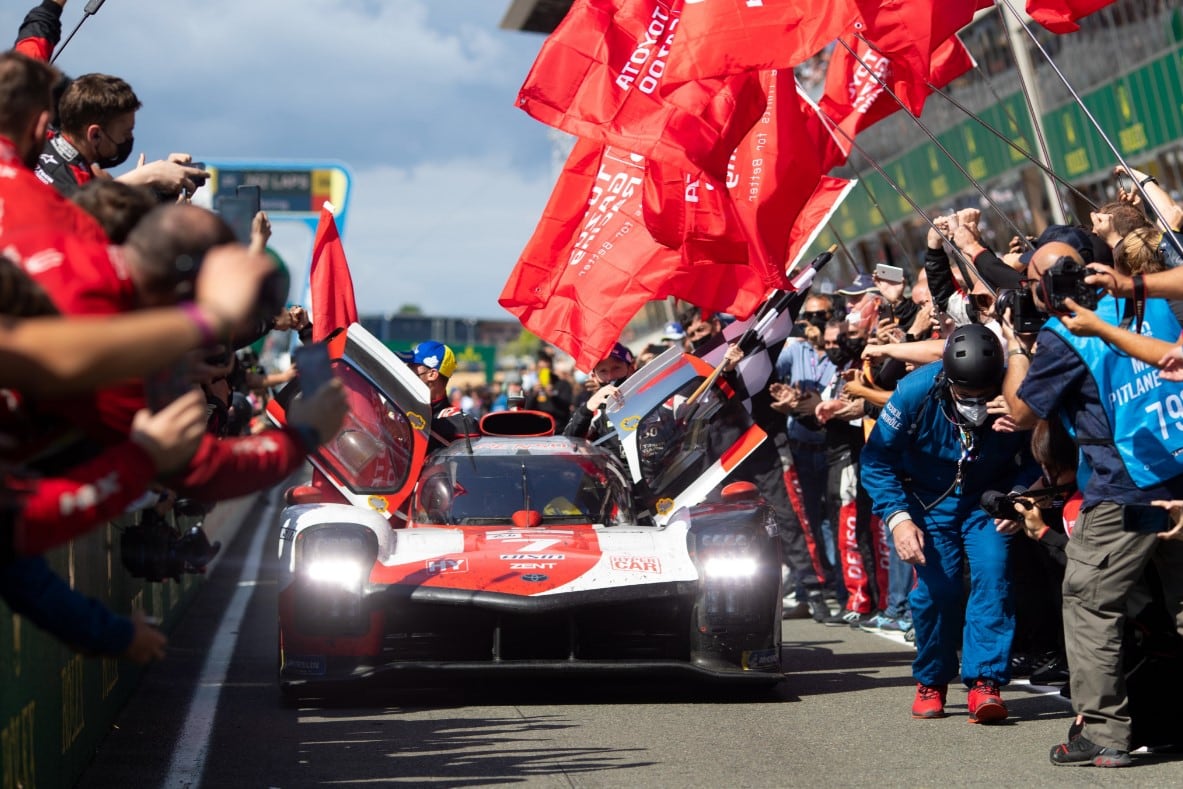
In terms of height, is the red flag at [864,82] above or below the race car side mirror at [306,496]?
above

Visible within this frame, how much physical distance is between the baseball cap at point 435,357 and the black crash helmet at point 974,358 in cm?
Result: 429

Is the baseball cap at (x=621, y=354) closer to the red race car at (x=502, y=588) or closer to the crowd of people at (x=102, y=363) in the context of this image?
the red race car at (x=502, y=588)

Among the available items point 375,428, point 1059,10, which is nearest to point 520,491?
point 375,428

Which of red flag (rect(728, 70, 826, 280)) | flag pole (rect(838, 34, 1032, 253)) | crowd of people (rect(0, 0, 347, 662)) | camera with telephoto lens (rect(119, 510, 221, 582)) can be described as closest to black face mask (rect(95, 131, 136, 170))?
camera with telephoto lens (rect(119, 510, 221, 582))

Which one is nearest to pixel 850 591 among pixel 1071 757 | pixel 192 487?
pixel 1071 757

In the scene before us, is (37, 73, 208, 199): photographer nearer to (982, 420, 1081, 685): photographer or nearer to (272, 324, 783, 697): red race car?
(272, 324, 783, 697): red race car

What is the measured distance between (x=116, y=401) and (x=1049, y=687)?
20.4 ft

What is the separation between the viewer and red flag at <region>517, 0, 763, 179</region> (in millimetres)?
10594

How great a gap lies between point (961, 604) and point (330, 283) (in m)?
4.23

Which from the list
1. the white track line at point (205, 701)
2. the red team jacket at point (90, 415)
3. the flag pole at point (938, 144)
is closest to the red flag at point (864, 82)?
the flag pole at point (938, 144)

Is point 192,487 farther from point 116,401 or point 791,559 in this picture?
point 791,559

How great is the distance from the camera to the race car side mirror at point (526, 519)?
9.11 metres

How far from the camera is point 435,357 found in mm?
11086

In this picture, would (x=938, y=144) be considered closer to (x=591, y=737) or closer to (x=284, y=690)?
(x=591, y=737)
